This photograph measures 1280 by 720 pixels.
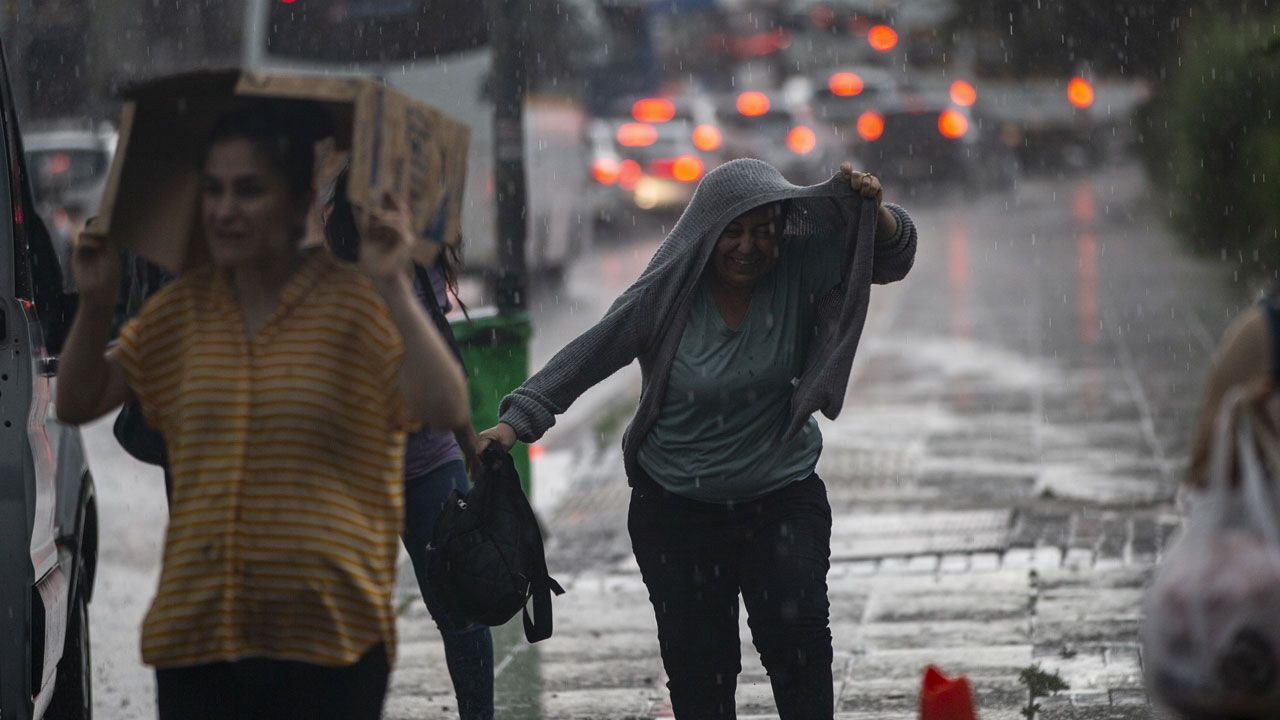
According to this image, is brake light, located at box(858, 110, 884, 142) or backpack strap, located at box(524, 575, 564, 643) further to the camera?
brake light, located at box(858, 110, 884, 142)

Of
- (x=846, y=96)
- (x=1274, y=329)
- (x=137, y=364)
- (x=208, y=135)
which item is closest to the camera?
(x=1274, y=329)

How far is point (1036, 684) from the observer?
21.1ft

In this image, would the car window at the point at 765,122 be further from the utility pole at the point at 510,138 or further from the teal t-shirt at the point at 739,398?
the teal t-shirt at the point at 739,398

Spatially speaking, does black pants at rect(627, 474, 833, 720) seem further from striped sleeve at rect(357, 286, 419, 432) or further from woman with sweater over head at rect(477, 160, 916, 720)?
striped sleeve at rect(357, 286, 419, 432)

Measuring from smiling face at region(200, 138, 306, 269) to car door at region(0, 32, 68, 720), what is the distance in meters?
1.60

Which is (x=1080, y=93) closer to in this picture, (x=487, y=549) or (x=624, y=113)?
(x=624, y=113)

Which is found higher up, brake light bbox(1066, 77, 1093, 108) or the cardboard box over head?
the cardboard box over head

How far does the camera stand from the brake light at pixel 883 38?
66125 millimetres

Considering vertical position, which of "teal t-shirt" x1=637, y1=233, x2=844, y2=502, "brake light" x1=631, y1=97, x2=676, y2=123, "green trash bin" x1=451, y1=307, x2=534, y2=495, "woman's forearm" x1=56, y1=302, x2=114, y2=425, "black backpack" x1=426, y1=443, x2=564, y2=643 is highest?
"woman's forearm" x1=56, y1=302, x2=114, y2=425

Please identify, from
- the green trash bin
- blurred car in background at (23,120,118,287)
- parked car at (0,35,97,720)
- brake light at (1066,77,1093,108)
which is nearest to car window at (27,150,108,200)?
blurred car in background at (23,120,118,287)

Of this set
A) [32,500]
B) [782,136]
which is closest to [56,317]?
[32,500]

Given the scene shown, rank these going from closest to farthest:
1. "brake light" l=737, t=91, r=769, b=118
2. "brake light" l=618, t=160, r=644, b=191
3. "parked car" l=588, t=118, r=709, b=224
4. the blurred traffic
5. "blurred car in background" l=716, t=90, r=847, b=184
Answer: the blurred traffic, "parked car" l=588, t=118, r=709, b=224, "brake light" l=618, t=160, r=644, b=191, "blurred car in background" l=716, t=90, r=847, b=184, "brake light" l=737, t=91, r=769, b=118

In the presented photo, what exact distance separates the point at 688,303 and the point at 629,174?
25.7 m

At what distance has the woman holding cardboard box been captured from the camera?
3523mm
